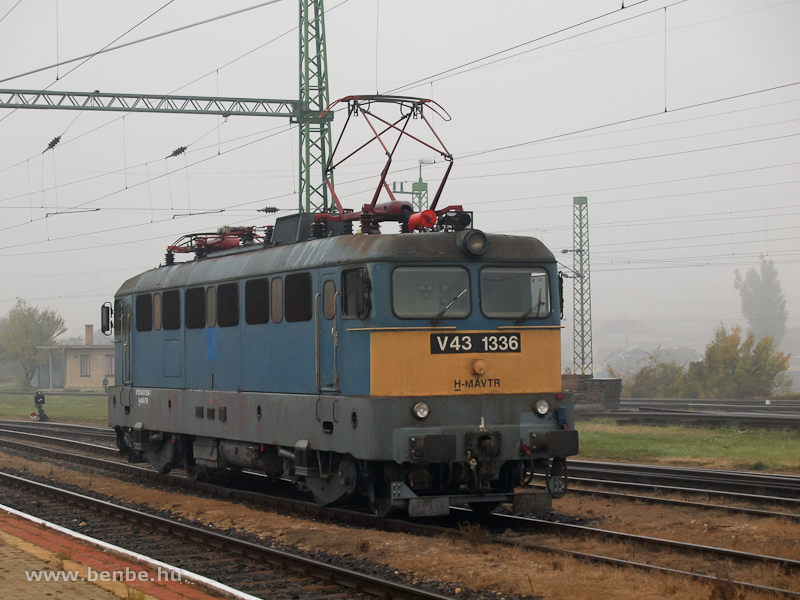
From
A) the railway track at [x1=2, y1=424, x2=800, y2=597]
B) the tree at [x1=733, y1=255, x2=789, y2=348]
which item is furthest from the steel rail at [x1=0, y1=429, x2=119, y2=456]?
the tree at [x1=733, y1=255, x2=789, y2=348]

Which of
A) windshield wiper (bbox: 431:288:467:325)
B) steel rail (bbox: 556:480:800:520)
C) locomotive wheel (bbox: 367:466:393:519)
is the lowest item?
steel rail (bbox: 556:480:800:520)

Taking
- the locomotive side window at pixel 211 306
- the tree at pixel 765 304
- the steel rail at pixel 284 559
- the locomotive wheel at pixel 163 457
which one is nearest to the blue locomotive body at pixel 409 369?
the locomotive side window at pixel 211 306

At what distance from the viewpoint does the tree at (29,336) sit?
3159 inches

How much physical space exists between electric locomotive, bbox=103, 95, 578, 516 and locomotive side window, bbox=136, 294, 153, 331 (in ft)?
13.5

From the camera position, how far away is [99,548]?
10.2 meters

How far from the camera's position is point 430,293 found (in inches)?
437

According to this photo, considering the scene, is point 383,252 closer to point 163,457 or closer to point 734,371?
point 163,457

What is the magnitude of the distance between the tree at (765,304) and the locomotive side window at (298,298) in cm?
15461

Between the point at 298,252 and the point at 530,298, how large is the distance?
3136 millimetres

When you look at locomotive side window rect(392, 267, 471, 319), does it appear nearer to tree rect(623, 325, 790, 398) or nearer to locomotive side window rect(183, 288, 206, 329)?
locomotive side window rect(183, 288, 206, 329)

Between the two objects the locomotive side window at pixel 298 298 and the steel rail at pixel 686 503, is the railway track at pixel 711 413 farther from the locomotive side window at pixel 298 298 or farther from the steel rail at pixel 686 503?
the locomotive side window at pixel 298 298

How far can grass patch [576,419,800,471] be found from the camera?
18344 mm

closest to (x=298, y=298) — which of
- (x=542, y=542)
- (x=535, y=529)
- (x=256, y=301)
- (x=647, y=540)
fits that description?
(x=256, y=301)

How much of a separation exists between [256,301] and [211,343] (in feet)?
5.53
